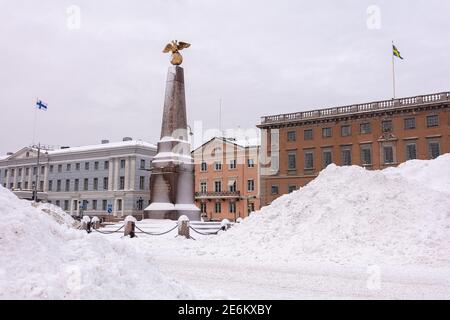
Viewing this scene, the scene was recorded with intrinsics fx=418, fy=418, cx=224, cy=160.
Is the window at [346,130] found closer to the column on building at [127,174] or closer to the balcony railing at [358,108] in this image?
the balcony railing at [358,108]

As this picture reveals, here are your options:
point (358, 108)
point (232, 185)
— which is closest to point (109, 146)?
point (232, 185)

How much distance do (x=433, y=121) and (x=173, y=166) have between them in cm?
2865

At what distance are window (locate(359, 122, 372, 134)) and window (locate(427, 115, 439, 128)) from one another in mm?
5720

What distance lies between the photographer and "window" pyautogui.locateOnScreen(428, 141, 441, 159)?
134 ft

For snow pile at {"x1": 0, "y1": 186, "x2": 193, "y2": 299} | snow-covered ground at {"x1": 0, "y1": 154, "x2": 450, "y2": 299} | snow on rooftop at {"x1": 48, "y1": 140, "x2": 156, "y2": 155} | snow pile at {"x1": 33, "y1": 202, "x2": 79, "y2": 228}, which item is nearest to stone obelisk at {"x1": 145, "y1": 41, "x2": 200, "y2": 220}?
snow-covered ground at {"x1": 0, "y1": 154, "x2": 450, "y2": 299}

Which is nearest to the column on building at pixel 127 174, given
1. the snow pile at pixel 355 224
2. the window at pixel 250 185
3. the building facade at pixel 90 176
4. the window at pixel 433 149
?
the building facade at pixel 90 176

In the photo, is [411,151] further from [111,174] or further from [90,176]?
[90,176]

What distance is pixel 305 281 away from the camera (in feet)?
28.2

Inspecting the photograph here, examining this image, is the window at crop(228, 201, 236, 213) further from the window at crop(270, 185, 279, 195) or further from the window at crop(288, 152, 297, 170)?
the window at crop(288, 152, 297, 170)

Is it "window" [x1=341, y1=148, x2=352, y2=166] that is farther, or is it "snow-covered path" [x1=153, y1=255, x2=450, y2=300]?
"window" [x1=341, y1=148, x2=352, y2=166]

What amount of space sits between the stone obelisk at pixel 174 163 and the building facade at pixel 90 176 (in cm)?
3023
